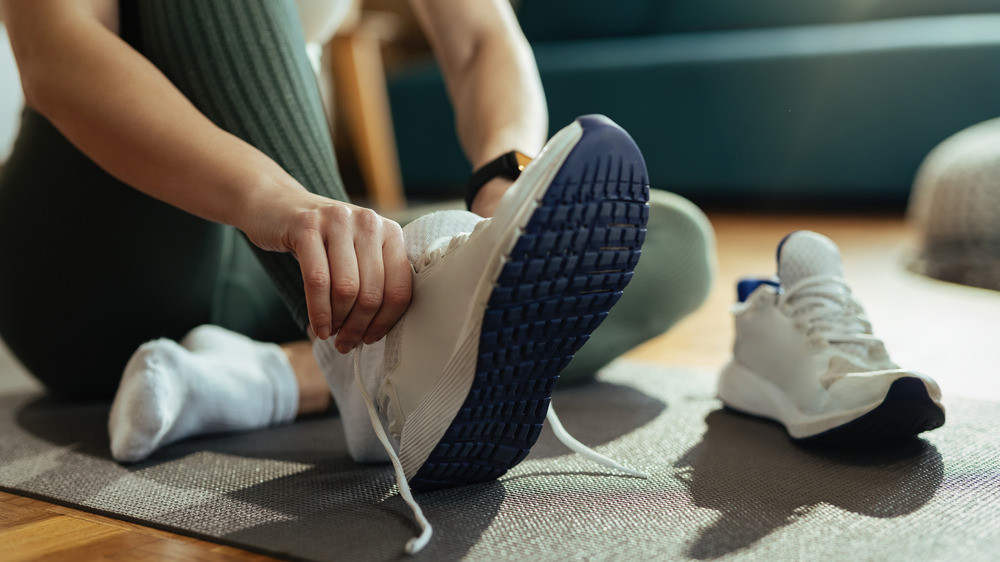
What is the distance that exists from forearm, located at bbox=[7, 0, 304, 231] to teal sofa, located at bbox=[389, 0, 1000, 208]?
2.03 metres

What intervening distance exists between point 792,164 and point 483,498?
6.74 feet

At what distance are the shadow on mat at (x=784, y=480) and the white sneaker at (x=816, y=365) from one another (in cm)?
2

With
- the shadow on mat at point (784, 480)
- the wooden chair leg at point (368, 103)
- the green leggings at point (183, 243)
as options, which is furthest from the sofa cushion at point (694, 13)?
the shadow on mat at point (784, 480)

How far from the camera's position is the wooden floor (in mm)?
444

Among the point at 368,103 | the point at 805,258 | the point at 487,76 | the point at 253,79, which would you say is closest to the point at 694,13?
the point at 368,103

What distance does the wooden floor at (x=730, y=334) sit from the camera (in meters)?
0.44

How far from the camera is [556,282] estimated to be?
398 mm

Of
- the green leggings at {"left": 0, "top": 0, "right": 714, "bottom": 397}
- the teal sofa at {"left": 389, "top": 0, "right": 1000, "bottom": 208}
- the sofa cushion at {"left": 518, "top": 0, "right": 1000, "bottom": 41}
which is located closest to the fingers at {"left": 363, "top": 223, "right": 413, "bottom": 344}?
the green leggings at {"left": 0, "top": 0, "right": 714, "bottom": 397}

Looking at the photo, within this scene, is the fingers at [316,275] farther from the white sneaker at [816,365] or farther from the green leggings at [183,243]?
the white sneaker at [816,365]

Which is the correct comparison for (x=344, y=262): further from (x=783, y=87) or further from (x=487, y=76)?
(x=783, y=87)

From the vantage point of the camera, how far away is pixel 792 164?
7.59 feet

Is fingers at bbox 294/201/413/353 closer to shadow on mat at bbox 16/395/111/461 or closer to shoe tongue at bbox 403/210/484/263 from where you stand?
shoe tongue at bbox 403/210/484/263

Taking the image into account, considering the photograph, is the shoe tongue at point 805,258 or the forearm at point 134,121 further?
the shoe tongue at point 805,258

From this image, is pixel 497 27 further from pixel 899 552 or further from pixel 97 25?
pixel 899 552
